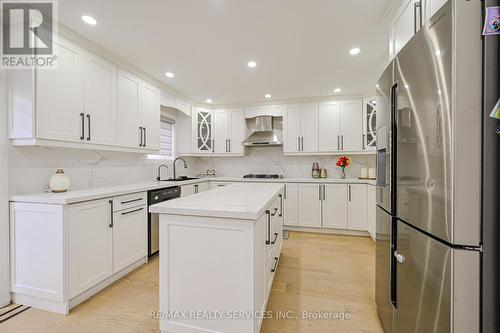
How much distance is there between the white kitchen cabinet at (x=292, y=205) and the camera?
3.88m

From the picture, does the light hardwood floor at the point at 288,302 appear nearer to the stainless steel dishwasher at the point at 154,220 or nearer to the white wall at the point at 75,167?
the stainless steel dishwasher at the point at 154,220

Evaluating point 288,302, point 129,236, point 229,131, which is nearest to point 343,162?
point 229,131

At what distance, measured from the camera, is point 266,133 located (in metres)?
4.41

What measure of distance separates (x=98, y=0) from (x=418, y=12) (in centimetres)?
233

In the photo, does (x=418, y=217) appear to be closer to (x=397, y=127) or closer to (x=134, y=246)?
(x=397, y=127)

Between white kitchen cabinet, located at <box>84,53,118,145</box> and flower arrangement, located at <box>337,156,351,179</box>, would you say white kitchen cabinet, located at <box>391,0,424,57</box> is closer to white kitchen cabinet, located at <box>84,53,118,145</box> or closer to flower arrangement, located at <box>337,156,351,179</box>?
flower arrangement, located at <box>337,156,351,179</box>

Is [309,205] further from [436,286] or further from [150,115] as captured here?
[150,115]

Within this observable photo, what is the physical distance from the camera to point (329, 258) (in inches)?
109

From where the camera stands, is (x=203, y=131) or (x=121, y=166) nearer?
(x=121, y=166)

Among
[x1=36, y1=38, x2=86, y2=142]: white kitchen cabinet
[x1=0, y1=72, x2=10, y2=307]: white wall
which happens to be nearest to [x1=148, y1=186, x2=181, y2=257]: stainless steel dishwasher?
[x1=36, y1=38, x2=86, y2=142]: white kitchen cabinet

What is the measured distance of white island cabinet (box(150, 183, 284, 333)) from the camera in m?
1.27

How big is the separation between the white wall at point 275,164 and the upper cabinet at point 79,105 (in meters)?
2.06

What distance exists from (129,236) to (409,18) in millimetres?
3185

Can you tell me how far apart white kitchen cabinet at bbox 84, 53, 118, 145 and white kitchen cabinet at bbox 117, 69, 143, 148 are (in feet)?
0.27
